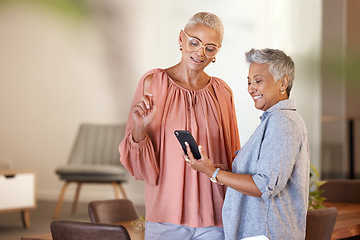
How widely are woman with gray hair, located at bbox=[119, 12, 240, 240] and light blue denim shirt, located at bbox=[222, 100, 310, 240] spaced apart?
132 mm

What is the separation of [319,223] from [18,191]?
A: 11.4 ft

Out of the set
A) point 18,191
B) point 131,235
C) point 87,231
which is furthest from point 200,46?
point 18,191

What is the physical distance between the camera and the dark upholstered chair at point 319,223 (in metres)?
2.16

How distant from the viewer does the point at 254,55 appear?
1.75 m

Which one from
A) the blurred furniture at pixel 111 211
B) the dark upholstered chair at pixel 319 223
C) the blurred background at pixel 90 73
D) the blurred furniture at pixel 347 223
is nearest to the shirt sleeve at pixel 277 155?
the dark upholstered chair at pixel 319 223

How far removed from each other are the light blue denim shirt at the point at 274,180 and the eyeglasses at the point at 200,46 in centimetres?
28

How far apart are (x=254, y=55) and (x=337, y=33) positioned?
17.6 ft

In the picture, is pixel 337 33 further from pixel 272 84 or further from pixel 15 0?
pixel 272 84

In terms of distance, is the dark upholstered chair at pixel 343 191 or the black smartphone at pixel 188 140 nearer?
the black smartphone at pixel 188 140

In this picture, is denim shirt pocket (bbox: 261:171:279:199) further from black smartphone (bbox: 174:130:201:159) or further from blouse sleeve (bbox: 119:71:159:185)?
blouse sleeve (bbox: 119:71:159:185)

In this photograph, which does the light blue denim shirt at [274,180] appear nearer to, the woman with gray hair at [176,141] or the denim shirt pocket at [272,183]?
the denim shirt pocket at [272,183]

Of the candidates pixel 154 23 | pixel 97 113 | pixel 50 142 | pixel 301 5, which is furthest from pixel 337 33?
pixel 50 142

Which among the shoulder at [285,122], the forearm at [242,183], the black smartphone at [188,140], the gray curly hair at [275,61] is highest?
the gray curly hair at [275,61]

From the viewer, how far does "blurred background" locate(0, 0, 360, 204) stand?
6551 mm
